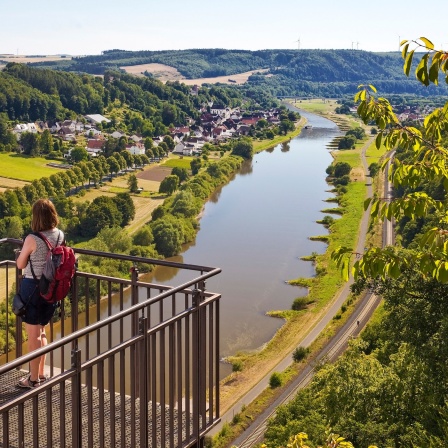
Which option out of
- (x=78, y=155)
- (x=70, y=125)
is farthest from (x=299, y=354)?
(x=70, y=125)

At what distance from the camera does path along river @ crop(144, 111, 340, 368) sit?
1962 cm

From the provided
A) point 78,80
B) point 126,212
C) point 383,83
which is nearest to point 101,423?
point 126,212

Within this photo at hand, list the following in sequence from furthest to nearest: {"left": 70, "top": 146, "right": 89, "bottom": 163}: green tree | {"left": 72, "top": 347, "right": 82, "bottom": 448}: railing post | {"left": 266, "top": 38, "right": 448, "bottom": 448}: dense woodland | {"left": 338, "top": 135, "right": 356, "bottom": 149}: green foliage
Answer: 1. {"left": 338, "top": 135, "right": 356, "bottom": 149}: green foliage
2. {"left": 70, "top": 146, "right": 89, "bottom": 163}: green tree
3. {"left": 266, "top": 38, "right": 448, "bottom": 448}: dense woodland
4. {"left": 72, "top": 347, "right": 82, "bottom": 448}: railing post

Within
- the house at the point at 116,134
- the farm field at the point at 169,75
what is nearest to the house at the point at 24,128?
the house at the point at 116,134

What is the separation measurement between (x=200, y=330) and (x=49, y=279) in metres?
0.69

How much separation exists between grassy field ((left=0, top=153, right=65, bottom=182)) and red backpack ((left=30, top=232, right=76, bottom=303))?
3505 centimetres

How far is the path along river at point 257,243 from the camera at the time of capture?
773 inches

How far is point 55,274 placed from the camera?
2.97 m

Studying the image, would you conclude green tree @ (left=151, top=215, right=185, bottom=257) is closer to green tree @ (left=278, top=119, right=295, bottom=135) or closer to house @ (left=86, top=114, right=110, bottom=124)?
house @ (left=86, top=114, right=110, bottom=124)

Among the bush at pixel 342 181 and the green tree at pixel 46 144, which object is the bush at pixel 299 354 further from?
the green tree at pixel 46 144

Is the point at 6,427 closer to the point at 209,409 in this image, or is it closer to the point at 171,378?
the point at 171,378

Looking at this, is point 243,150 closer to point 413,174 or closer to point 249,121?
point 249,121

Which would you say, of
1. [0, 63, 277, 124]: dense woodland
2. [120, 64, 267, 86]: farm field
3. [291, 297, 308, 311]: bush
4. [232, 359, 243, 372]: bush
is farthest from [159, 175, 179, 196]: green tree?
[120, 64, 267, 86]: farm field

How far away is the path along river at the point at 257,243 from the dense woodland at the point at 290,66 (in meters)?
93.5
